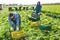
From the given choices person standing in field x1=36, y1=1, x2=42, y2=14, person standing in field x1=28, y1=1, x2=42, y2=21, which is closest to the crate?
person standing in field x1=28, y1=1, x2=42, y2=21

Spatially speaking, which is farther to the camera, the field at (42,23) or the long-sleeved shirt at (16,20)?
the field at (42,23)

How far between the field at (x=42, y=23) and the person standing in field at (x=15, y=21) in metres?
0.12

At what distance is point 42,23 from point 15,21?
66 centimetres

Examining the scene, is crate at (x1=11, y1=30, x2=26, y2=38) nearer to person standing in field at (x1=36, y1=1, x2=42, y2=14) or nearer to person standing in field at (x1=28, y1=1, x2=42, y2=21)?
person standing in field at (x1=28, y1=1, x2=42, y2=21)

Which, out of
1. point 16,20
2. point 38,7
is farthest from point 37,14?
point 16,20

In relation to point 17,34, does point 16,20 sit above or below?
above

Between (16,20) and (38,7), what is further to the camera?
(38,7)

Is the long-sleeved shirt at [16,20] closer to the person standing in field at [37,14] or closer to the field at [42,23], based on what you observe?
the field at [42,23]

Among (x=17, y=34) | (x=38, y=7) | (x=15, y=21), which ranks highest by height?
(x=38, y=7)

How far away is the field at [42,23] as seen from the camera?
302 centimetres

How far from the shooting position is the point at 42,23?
10.7 ft

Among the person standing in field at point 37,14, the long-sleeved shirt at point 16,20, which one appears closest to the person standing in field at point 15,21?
the long-sleeved shirt at point 16,20

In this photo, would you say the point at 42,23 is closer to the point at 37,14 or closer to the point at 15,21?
the point at 37,14

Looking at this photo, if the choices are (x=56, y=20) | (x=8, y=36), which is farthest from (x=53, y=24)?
(x=8, y=36)
